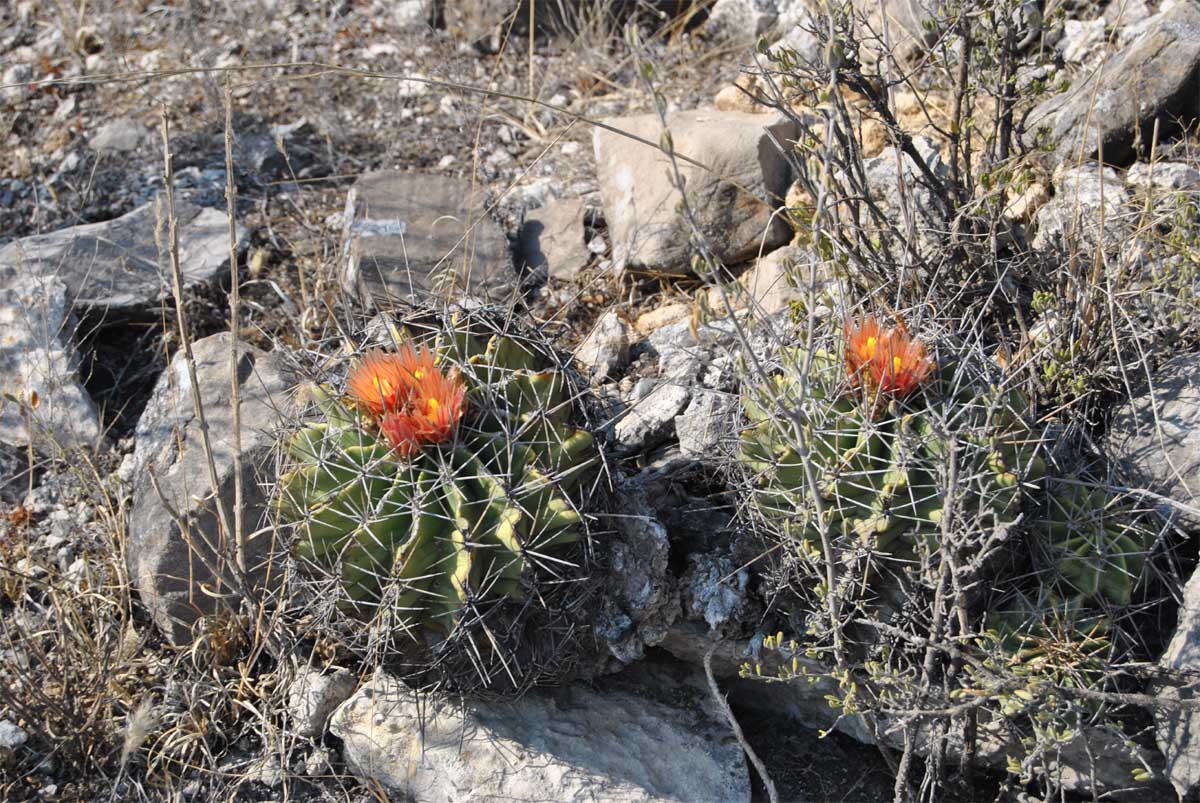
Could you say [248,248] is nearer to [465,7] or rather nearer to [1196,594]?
[465,7]

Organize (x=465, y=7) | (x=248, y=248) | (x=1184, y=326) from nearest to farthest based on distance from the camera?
(x=1184, y=326), (x=248, y=248), (x=465, y=7)

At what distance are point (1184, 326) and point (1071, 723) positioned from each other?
1.19 meters

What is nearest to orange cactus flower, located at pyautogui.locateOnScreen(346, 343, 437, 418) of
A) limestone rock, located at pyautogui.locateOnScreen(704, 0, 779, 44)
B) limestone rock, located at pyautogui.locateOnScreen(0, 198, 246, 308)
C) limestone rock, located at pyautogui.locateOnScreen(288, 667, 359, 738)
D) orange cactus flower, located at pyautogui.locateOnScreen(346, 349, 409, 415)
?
orange cactus flower, located at pyautogui.locateOnScreen(346, 349, 409, 415)

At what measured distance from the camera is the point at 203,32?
5.35 metres

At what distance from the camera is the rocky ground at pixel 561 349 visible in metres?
2.82

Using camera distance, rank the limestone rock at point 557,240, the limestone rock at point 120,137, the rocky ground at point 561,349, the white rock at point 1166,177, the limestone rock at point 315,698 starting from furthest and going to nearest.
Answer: the limestone rock at point 120,137
the limestone rock at point 557,240
the white rock at point 1166,177
the limestone rock at point 315,698
the rocky ground at point 561,349

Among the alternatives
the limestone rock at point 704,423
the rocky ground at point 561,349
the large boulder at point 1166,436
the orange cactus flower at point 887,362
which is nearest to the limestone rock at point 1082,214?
the rocky ground at point 561,349

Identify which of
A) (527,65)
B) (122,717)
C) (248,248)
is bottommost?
(122,717)

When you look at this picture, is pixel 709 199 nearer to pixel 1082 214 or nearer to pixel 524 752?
pixel 1082 214

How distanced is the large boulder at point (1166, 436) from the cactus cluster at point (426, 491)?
1.48m

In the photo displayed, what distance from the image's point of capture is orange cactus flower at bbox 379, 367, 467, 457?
2418 millimetres

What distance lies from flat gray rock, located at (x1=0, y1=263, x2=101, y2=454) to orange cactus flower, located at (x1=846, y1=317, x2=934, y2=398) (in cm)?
260

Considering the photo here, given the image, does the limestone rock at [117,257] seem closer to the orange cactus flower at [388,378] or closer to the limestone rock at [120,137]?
the limestone rock at [120,137]

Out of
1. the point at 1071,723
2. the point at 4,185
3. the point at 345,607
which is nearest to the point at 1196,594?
the point at 1071,723
